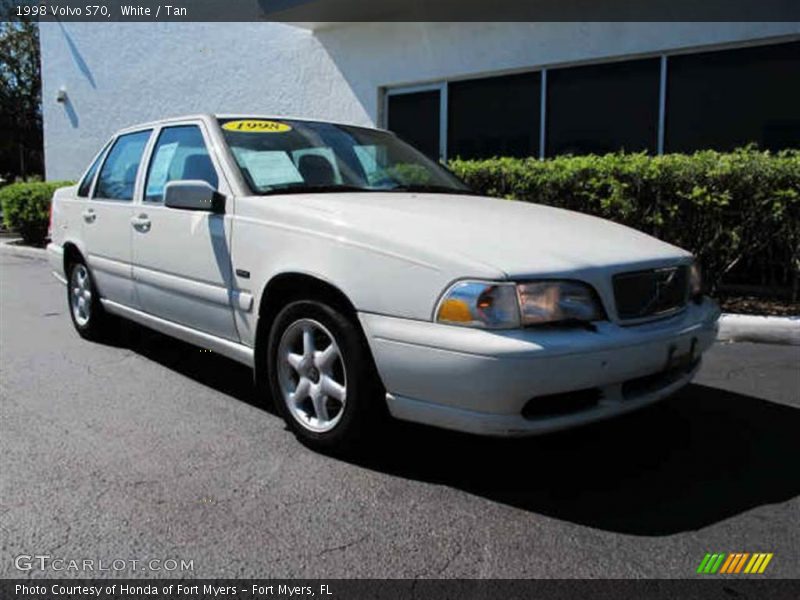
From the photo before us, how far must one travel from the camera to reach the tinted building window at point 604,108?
914 centimetres

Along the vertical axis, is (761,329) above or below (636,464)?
above

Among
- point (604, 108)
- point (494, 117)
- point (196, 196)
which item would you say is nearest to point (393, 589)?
point (196, 196)

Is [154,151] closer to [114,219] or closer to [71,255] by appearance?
[114,219]

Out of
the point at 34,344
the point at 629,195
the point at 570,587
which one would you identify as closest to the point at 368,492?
the point at 570,587

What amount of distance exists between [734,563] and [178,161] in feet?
12.1

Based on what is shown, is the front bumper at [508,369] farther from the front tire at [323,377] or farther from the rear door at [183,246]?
the rear door at [183,246]

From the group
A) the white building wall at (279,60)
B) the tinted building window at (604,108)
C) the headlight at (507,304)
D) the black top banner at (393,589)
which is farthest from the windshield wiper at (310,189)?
the white building wall at (279,60)

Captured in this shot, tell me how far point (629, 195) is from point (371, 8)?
224 inches

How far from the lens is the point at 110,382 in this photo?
4.90m

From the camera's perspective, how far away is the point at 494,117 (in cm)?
1057

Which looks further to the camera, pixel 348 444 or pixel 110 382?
→ pixel 110 382

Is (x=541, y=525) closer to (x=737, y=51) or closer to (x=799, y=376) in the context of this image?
(x=799, y=376)

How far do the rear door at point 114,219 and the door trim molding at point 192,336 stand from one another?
7 cm

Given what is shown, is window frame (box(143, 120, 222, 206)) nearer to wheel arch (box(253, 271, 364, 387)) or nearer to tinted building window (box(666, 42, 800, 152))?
wheel arch (box(253, 271, 364, 387))
